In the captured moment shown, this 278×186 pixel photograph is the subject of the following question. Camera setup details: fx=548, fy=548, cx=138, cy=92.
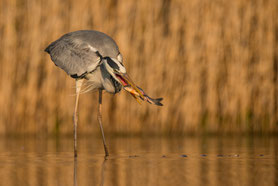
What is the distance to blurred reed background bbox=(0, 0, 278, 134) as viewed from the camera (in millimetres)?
7711

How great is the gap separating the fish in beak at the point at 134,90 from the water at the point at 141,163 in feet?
1.65

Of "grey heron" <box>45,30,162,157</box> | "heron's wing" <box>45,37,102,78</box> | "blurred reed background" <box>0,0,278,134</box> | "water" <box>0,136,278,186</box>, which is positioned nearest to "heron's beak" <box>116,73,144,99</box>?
"grey heron" <box>45,30,162,157</box>

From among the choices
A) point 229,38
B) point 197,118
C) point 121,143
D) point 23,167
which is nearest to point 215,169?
point 23,167

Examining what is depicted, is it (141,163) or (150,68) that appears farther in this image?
(150,68)

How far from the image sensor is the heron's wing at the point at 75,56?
501 cm

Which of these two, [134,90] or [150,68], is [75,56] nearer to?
[134,90]

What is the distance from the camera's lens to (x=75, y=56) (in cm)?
519

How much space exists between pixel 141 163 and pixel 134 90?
62 centimetres

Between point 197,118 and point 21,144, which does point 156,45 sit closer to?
point 197,118

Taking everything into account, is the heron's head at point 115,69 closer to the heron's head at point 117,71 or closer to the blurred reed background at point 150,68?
the heron's head at point 117,71

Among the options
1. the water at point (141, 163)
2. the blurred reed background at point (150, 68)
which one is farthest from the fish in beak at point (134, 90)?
the blurred reed background at point (150, 68)

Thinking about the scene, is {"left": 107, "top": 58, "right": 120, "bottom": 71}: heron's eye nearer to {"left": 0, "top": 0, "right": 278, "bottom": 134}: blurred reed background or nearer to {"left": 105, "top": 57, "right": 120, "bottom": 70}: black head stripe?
{"left": 105, "top": 57, "right": 120, "bottom": 70}: black head stripe

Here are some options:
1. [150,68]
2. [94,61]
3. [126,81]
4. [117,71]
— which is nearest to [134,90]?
[126,81]

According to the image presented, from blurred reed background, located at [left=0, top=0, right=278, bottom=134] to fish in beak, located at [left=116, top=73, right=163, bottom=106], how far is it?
2.97 m
